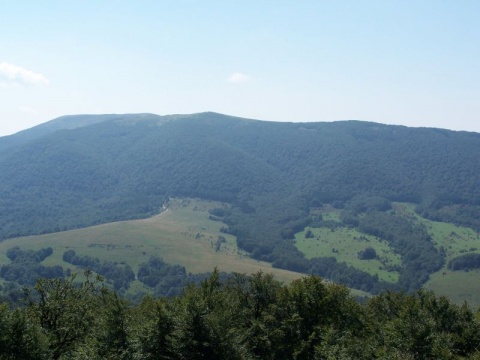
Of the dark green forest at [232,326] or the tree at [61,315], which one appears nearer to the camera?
the dark green forest at [232,326]

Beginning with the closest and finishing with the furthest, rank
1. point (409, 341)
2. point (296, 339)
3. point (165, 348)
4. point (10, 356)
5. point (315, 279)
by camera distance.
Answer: point (10, 356)
point (165, 348)
point (409, 341)
point (296, 339)
point (315, 279)

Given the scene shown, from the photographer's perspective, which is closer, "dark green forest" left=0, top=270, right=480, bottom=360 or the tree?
"dark green forest" left=0, top=270, right=480, bottom=360

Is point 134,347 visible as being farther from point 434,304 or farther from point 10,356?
point 434,304

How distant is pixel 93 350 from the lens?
41750 millimetres

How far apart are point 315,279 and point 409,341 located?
577 inches

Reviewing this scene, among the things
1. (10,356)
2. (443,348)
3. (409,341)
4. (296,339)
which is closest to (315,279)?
(296,339)

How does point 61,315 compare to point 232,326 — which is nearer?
point 232,326

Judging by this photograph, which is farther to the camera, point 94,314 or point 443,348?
point 94,314

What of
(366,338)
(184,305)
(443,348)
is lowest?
(366,338)

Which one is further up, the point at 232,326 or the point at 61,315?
the point at 61,315

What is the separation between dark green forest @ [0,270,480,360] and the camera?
4309 cm

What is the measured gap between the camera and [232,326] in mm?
49594

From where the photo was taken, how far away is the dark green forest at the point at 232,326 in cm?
4309

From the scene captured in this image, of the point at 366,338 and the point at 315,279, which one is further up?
the point at 315,279
